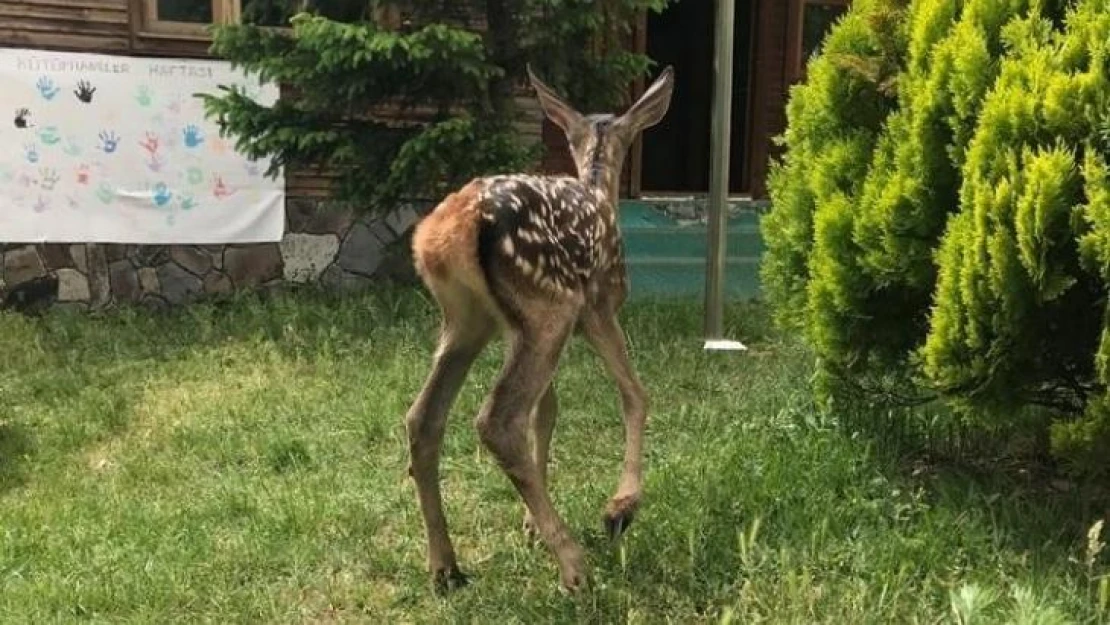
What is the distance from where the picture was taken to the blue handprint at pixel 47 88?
27.5 feet

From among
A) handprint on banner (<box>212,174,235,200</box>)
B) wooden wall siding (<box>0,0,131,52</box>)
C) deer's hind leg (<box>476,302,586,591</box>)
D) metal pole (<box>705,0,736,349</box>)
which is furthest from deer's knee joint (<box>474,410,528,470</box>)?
wooden wall siding (<box>0,0,131,52</box>)

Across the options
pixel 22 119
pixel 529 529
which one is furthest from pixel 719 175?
pixel 22 119

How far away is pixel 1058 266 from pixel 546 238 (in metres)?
1.60

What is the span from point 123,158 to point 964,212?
22.5 feet

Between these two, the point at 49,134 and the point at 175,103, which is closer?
the point at 49,134

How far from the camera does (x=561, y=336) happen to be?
345 centimetres

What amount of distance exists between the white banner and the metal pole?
3.66 metres

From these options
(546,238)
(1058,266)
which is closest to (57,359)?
(546,238)

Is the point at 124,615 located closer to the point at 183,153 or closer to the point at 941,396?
the point at 941,396

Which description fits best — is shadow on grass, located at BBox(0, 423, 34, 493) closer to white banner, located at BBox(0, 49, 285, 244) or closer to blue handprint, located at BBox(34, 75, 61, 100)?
white banner, located at BBox(0, 49, 285, 244)

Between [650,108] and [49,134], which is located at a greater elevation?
[650,108]

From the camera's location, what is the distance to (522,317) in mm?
3359

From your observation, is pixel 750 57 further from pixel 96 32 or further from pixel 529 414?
pixel 529 414

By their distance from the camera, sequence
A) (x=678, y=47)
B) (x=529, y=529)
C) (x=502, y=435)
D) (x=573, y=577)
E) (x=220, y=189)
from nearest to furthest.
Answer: (x=502, y=435), (x=573, y=577), (x=529, y=529), (x=220, y=189), (x=678, y=47)
